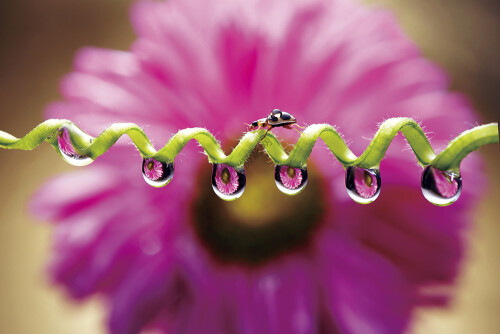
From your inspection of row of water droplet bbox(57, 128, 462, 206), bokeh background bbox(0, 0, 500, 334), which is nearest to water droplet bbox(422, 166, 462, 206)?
row of water droplet bbox(57, 128, 462, 206)

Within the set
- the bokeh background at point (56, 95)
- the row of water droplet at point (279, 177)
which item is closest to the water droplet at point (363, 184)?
the row of water droplet at point (279, 177)

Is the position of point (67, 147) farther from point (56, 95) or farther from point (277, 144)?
point (56, 95)

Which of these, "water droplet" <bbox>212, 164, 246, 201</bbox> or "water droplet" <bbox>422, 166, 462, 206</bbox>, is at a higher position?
"water droplet" <bbox>212, 164, 246, 201</bbox>

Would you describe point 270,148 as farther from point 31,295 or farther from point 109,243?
point 31,295

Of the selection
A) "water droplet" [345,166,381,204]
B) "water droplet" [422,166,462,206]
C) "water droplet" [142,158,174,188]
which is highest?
→ "water droplet" [142,158,174,188]

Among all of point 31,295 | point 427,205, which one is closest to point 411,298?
point 427,205

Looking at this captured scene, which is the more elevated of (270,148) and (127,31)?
(127,31)

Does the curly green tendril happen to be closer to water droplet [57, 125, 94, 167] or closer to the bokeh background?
water droplet [57, 125, 94, 167]

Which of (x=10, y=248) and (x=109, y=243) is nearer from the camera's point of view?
(x=109, y=243)
